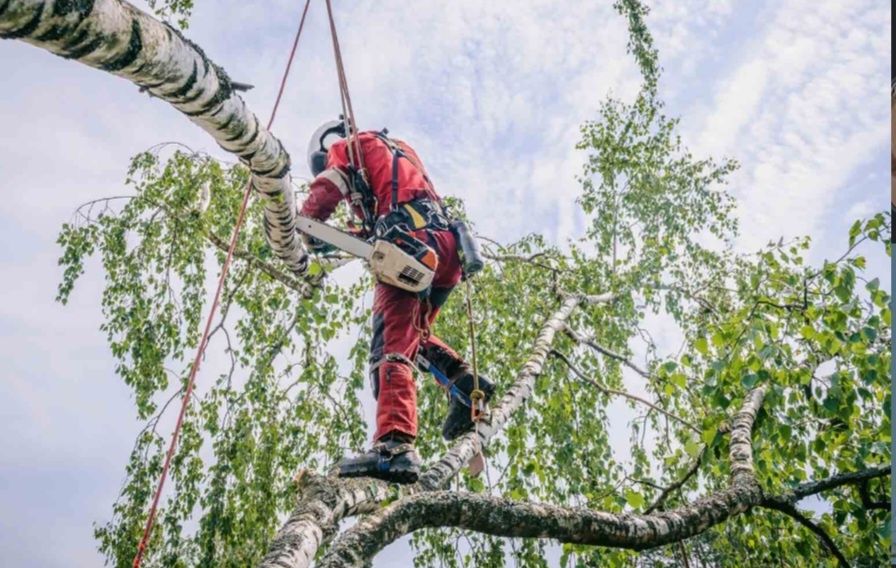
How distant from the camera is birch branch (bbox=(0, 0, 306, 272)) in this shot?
1.16m

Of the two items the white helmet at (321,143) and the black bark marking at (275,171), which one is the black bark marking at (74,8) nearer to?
the black bark marking at (275,171)

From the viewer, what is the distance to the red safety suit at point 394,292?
271 cm

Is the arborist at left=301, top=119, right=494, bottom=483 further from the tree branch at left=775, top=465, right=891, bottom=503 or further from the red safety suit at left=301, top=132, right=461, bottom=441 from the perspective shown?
the tree branch at left=775, top=465, right=891, bottom=503

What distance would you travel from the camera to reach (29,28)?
1150 millimetres

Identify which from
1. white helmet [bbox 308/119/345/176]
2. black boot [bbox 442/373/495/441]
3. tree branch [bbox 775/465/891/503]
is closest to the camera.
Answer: tree branch [bbox 775/465/891/503]

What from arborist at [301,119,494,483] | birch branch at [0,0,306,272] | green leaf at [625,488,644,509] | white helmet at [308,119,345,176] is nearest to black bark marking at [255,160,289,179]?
birch branch at [0,0,306,272]

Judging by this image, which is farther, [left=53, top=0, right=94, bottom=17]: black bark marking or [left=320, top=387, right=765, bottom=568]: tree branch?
[left=320, top=387, right=765, bottom=568]: tree branch

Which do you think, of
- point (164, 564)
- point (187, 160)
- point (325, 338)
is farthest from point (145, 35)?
point (187, 160)

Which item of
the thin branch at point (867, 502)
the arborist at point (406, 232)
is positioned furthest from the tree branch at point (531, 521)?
the arborist at point (406, 232)

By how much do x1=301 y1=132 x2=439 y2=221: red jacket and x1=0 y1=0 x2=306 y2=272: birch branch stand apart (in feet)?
2.71

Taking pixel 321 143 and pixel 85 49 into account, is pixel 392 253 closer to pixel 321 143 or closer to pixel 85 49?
pixel 321 143

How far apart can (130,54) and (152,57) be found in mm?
62

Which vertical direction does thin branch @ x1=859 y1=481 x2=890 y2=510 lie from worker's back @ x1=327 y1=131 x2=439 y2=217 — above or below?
below

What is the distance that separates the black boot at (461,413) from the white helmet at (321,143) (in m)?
1.48
